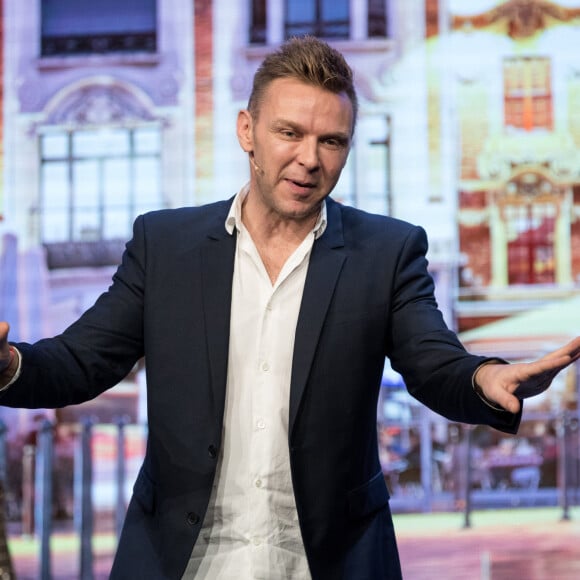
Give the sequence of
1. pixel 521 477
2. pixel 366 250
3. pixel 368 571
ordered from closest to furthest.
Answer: pixel 368 571 < pixel 366 250 < pixel 521 477

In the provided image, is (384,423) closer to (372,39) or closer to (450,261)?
(450,261)

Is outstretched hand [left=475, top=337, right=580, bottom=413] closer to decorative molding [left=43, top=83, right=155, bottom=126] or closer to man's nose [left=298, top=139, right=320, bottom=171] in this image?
man's nose [left=298, top=139, right=320, bottom=171]

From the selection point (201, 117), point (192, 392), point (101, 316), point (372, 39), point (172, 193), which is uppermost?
point (372, 39)

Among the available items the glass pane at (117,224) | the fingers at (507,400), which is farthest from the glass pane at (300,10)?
the fingers at (507,400)

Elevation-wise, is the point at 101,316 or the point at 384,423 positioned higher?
the point at 101,316

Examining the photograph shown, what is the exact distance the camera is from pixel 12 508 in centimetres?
434

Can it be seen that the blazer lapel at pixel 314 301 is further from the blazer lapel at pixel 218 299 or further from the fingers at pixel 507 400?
the fingers at pixel 507 400

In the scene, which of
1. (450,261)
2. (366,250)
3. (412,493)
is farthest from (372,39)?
(366,250)

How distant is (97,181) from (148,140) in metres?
0.27

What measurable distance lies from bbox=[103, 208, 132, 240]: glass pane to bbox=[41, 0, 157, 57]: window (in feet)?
2.26

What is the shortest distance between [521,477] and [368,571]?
2.47 metres

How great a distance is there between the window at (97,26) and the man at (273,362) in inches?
98.5

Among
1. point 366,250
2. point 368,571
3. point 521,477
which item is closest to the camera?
point 368,571

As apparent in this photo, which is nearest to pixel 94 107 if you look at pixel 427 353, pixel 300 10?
pixel 300 10
